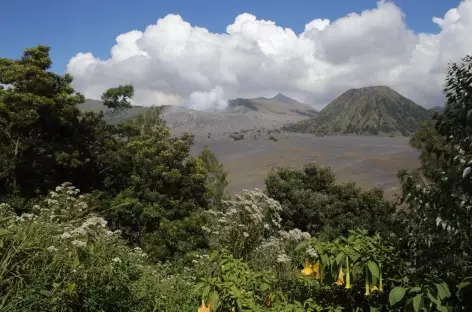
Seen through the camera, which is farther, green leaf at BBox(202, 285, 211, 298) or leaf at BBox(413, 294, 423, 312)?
green leaf at BBox(202, 285, 211, 298)

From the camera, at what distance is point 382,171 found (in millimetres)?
49094

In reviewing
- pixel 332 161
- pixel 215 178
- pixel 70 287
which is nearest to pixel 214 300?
pixel 70 287

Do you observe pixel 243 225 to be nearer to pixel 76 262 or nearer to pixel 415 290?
pixel 76 262

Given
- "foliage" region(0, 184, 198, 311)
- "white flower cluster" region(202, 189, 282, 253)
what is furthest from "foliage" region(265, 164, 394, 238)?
"foliage" region(0, 184, 198, 311)

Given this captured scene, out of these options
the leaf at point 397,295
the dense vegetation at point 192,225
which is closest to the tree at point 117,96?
the dense vegetation at point 192,225

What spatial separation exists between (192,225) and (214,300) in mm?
10827

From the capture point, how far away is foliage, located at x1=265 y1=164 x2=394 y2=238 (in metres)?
17.3

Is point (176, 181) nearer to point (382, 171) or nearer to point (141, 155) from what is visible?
point (141, 155)

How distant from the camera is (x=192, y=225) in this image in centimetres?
1330

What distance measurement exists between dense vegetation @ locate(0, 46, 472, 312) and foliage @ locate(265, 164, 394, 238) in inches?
2.6

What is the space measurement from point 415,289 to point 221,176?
63.4 feet

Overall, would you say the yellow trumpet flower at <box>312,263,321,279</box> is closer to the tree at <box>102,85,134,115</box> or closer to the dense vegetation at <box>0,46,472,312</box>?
the dense vegetation at <box>0,46,472,312</box>

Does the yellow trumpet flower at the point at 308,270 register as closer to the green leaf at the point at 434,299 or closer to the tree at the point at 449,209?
the tree at the point at 449,209

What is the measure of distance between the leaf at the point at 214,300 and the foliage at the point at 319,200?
48.0ft
